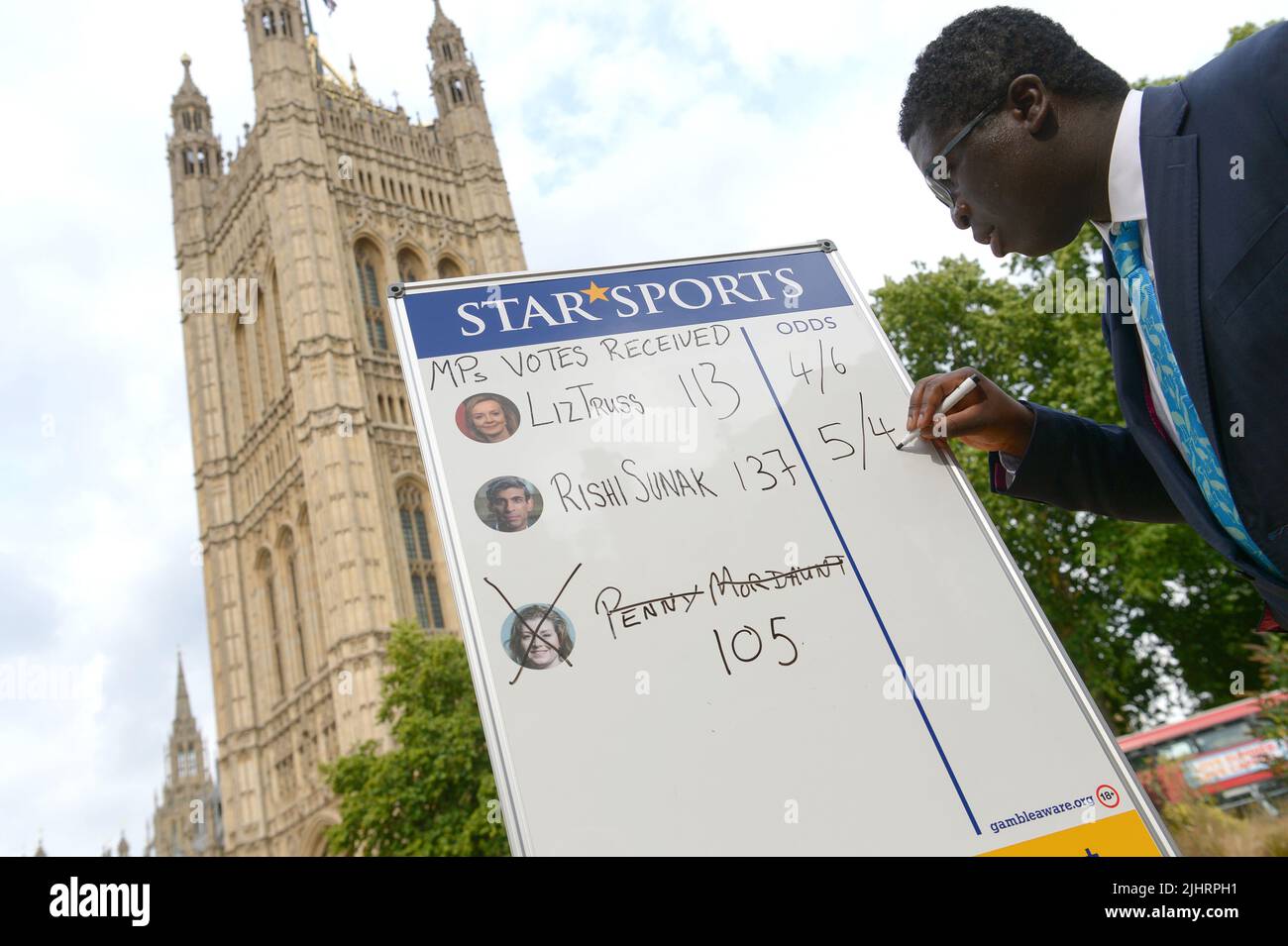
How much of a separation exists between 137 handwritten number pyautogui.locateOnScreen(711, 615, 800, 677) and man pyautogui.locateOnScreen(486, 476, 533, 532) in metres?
0.55

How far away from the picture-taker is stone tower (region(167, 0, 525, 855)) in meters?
39.2

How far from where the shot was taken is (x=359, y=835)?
72.1 feet

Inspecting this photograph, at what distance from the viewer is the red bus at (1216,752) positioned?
60.7 feet

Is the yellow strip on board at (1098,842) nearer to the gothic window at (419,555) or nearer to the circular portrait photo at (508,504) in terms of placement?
the circular portrait photo at (508,504)

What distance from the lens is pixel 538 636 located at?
8.01 feet

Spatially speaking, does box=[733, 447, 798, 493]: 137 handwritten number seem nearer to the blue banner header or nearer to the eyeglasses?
the blue banner header

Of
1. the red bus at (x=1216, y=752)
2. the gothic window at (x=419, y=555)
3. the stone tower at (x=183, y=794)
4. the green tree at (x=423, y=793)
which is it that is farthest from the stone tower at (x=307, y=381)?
the stone tower at (x=183, y=794)

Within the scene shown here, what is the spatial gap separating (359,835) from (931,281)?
1699 cm

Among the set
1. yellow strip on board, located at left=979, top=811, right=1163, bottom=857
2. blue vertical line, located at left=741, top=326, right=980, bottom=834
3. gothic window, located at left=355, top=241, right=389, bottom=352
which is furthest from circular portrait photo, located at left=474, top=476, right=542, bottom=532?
gothic window, located at left=355, top=241, right=389, bottom=352

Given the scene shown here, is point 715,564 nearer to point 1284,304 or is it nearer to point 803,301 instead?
point 803,301
